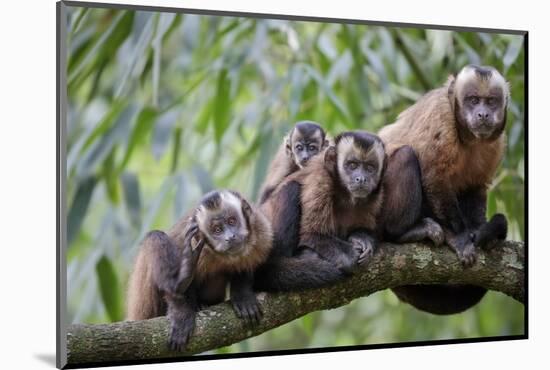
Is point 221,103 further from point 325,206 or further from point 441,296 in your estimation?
point 441,296

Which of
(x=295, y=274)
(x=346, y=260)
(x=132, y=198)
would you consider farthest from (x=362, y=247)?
(x=132, y=198)

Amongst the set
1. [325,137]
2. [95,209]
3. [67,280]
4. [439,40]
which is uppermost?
[439,40]

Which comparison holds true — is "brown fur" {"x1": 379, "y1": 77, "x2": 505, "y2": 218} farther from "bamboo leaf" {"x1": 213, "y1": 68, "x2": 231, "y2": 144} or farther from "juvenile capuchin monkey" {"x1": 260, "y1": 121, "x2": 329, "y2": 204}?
"bamboo leaf" {"x1": 213, "y1": 68, "x2": 231, "y2": 144}

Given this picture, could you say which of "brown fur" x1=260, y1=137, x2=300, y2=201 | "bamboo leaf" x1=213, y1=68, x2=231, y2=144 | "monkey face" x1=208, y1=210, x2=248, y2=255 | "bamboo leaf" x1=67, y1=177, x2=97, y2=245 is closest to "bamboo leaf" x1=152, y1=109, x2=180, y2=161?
"bamboo leaf" x1=213, y1=68, x2=231, y2=144

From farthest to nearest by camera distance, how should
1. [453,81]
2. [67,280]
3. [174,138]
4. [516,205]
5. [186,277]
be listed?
[516,205] → [174,138] → [453,81] → [67,280] → [186,277]

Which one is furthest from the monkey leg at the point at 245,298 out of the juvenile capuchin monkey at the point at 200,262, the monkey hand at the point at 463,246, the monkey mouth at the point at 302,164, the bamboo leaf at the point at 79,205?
the monkey hand at the point at 463,246

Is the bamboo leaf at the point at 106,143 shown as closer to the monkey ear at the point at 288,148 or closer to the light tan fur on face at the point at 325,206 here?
the monkey ear at the point at 288,148

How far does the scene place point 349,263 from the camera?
468 centimetres

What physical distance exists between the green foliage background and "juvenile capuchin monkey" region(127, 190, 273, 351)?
19.3 inches

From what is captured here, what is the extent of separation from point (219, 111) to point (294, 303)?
5.24ft

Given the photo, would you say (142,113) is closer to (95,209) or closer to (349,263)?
(95,209)

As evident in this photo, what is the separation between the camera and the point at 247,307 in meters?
4.54

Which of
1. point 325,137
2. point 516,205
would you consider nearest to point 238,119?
point 325,137

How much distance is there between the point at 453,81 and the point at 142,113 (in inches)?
71.8
